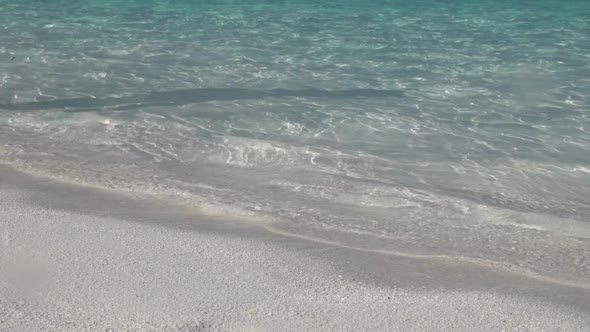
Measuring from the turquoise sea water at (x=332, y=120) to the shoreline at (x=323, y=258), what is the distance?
34 cm

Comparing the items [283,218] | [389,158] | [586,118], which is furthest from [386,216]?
[586,118]

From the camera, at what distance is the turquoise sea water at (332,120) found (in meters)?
7.92

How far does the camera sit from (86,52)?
14.7 meters

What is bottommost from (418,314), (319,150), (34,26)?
(34,26)

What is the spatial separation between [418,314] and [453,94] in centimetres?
717

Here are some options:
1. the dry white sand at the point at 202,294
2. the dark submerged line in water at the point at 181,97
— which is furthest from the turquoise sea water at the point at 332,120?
the dry white sand at the point at 202,294

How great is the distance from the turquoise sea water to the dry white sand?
1029 millimetres

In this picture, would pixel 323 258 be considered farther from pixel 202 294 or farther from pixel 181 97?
pixel 181 97

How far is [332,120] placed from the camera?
1093 centimetres

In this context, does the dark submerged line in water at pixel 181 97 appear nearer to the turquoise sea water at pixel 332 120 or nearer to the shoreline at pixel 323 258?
the turquoise sea water at pixel 332 120

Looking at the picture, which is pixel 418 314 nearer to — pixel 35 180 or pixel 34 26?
pixel 35 180

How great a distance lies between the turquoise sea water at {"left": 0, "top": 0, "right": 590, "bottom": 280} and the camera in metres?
7.92

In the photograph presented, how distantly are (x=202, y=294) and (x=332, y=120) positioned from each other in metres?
5.41

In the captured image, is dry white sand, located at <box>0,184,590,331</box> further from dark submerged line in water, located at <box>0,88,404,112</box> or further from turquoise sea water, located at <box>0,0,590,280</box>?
dark submerged line in water, located at <box>0,88,404,112</box>
